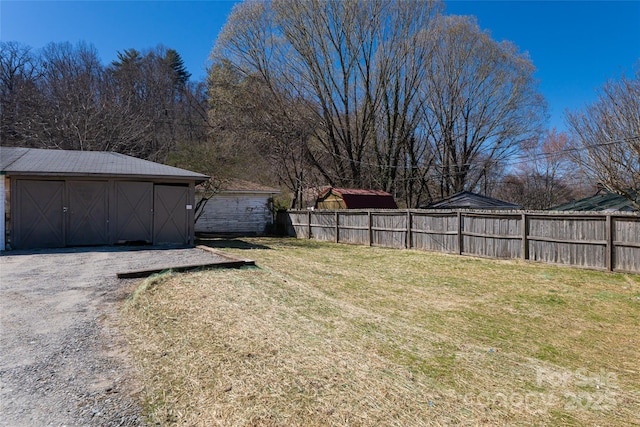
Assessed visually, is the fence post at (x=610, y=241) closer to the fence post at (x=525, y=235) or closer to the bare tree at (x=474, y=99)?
the fence post at (x=525, y=235)

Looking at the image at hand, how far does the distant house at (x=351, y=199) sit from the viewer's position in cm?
1894

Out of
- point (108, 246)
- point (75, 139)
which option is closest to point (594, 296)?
point (108, 246)

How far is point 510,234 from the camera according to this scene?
1020 cm

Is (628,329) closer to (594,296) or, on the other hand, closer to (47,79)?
(594,296)

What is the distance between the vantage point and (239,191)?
734 inches

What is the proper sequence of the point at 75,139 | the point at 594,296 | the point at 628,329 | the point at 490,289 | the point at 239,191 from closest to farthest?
1. the point at 628,329
2. the point at 594,296
3. the point at 490,289
4. the point at 239,191
5. the point at 75,139

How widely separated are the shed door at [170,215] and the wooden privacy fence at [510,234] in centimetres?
632

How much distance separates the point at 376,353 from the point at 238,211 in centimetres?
1633

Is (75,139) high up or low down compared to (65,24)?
down

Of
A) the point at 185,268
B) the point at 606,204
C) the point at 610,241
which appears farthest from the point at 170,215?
the point at 606,204

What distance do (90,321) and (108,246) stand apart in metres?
7.92

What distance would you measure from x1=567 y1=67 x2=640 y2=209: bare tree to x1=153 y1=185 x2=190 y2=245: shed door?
12.6 metres

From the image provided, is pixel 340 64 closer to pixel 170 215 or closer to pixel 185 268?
pixel 170 215

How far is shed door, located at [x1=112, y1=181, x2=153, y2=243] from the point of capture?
452 inches
